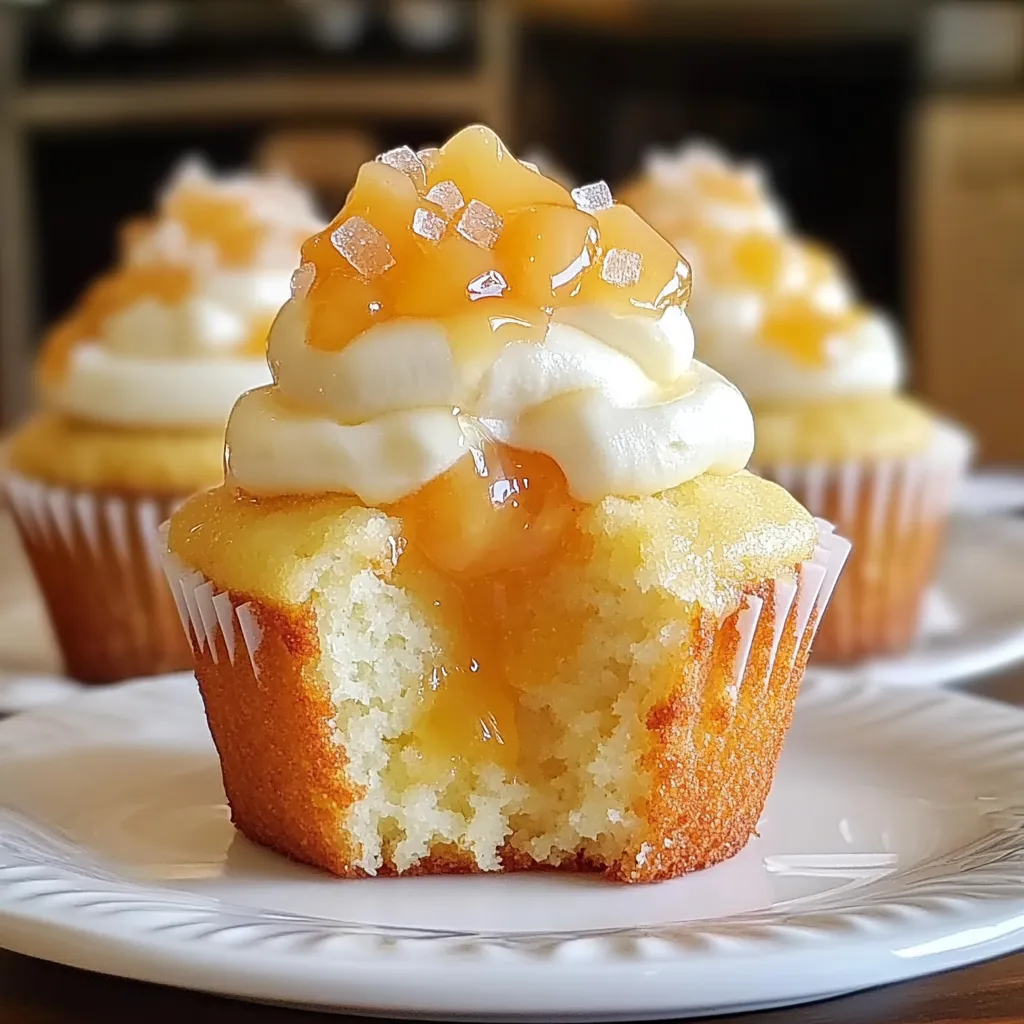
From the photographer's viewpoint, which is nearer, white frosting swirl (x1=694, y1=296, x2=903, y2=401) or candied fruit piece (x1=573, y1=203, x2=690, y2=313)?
candied fruit piece (x1=573, y1=203, x2=690, y2=313)

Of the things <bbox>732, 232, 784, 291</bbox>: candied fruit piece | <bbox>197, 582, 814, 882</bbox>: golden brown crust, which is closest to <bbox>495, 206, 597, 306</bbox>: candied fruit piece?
<bbox>197, 582, 814, 882</bbox>: golden brown crust

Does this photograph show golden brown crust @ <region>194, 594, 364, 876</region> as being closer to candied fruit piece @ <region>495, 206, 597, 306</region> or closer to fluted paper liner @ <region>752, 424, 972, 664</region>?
candied fruit piece @ <region>495, 206, 597, 306</region>

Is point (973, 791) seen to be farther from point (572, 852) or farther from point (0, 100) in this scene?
point (0, 100)

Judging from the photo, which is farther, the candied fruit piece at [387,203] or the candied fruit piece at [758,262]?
the candied fruit piece at [758,262]

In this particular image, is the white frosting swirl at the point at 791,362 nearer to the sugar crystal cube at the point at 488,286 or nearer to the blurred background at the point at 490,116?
the sugar crystal cube at the point at 488,286

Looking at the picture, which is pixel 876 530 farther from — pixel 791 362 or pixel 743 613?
pixel 743 613

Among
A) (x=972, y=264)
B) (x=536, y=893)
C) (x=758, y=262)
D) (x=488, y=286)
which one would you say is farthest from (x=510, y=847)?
(x=972, y=264)

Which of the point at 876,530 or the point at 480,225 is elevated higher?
the point at 480,225

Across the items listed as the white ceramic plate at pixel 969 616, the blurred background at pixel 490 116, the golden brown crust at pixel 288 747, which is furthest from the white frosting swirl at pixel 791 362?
the blurred background at pixel 490 116
